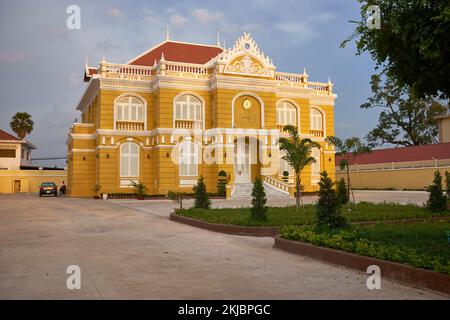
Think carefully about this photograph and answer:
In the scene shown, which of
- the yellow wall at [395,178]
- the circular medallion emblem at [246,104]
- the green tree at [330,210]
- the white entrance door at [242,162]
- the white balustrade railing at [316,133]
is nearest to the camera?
the green tree at [330,210]

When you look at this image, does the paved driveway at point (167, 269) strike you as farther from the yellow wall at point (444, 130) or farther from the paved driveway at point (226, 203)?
the yellow wall at point (444, 130)

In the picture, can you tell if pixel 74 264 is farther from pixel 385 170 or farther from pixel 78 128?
pixel 385 170

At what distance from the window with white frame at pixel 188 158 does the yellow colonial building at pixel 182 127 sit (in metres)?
0.07

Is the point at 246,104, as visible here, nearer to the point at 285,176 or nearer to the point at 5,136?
the point at 285,176

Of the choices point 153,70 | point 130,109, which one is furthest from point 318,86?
point 130,109

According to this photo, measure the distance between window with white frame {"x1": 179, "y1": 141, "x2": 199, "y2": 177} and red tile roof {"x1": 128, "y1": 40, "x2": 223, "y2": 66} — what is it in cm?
830

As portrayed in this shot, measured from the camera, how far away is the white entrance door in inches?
1341

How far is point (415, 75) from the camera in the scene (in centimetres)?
888

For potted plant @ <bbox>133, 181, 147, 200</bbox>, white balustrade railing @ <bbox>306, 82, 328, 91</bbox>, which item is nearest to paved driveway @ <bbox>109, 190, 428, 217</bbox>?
potted plant @ <bbox>133, 181, 147, 200</bbox>

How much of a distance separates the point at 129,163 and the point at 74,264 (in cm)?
2551

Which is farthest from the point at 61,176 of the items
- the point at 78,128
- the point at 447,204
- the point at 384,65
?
the point at 384,65

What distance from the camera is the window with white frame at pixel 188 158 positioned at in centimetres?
3297

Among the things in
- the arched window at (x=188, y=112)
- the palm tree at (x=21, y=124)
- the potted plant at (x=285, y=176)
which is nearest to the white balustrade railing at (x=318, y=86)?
the potted plant at (x=285, y=176)
